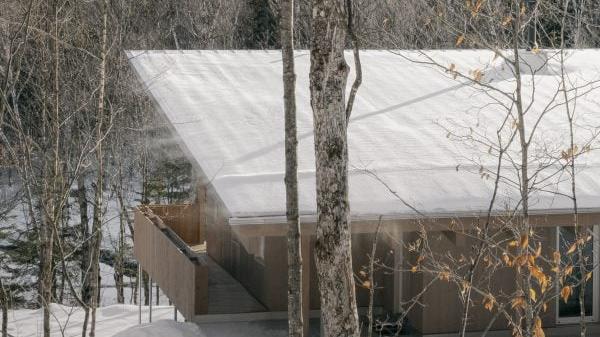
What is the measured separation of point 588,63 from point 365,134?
6.53 metres

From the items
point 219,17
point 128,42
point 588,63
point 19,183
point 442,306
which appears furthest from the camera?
point 19,183

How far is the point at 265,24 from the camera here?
34750 mm

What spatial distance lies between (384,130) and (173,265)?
3.52m

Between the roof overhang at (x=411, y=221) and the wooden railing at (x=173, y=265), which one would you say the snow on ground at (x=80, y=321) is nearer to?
the wooden railing at (x=173, y=265)

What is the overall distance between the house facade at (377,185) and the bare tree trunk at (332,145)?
2.68 meters

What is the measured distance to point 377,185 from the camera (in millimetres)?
11719

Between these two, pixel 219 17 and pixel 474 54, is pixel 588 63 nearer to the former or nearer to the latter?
pixel 474 54

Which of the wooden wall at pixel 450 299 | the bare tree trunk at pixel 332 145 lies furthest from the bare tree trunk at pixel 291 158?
→ the wooden wall at pixel 450 299

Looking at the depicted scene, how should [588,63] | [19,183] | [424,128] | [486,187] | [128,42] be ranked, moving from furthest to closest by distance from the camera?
[19,183] → [128,42] → [588,63] → [424,128] → [486,187]

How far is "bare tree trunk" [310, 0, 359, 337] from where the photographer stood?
7.10m

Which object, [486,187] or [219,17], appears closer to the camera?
[486,187]

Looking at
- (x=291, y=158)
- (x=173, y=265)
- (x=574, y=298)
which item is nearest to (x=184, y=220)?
(x=173, y=265)

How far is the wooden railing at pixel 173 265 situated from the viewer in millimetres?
13070

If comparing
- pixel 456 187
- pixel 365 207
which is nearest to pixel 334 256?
pixel 365 207
